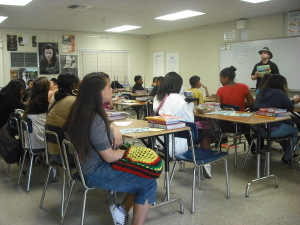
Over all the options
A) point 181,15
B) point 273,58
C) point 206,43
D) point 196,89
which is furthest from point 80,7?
point 273,58

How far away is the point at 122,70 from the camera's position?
10.4 m

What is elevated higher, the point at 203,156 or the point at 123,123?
the point at 123,123

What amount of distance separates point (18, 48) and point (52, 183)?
630 cm

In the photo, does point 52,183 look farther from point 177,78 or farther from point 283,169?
point 283,169

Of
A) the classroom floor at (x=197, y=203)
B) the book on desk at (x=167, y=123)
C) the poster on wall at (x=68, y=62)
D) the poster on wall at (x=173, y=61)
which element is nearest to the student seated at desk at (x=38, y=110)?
the classroom floor at (x=197, y=203)

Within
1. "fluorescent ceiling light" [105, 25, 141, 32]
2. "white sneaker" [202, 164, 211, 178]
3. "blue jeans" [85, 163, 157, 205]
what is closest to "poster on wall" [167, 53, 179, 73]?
"fluorescent ceiling light" [105, 25, 141, 32]

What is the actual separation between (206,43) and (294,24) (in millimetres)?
2486

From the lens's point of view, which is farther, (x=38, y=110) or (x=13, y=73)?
(x=13, y=73)

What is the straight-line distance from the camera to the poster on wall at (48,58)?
9.03 meters

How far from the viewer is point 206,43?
8.54 m

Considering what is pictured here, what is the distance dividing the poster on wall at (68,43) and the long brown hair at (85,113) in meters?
7.72

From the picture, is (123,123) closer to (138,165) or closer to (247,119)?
(138,165)

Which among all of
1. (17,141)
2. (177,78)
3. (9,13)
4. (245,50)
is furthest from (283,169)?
(9,13)

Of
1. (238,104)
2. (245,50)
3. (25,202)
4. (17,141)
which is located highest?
(245,50)
